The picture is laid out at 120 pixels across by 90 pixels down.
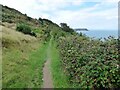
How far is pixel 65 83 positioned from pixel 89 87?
3613mm

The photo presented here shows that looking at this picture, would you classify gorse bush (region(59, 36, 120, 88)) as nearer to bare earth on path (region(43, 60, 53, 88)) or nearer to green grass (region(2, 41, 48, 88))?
bare earth on path (region(43, 60, 53, 88))

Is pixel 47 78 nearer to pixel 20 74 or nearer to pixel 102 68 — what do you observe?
pixel 20 74

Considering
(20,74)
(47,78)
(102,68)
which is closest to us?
(102,68)


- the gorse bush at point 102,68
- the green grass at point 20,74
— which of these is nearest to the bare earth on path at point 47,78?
the green grass at point 20,74

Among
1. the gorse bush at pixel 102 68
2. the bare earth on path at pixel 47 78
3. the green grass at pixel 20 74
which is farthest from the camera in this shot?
the bare earth on path at pixel 47 78

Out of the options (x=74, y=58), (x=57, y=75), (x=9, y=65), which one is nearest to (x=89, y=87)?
(x=74, y=58)

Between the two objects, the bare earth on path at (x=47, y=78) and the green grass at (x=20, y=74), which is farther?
the bare earth on path at (x=47, y=78)

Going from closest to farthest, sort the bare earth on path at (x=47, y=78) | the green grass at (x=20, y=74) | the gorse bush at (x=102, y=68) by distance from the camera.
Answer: the gorse bush at (x=102, y=68) < the green grass at (x=20, y=74) < the bare earth on path at (x=47, y=78)

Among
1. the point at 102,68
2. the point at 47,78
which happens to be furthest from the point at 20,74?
the point at 102,68

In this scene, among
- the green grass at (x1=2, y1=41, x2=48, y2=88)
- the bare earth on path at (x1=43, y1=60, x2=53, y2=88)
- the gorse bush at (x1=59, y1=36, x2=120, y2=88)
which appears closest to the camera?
the gorse bush at (x1=59, y1=36, x2=120, y2=88)

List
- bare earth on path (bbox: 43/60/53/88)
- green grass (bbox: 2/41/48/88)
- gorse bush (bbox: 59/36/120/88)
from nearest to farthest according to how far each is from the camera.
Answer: gorse bush (bbox: 59/36/120/88) < green grass (bbox: 2/41/48/88) < bare earth on path (bbox: 43/60/53/88)

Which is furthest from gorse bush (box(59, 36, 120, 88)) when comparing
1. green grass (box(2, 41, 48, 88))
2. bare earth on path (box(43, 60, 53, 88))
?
green grass (box(2, 41, 48, 88))

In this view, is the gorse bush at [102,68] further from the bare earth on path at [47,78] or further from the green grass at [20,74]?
the green grass at [20,74]

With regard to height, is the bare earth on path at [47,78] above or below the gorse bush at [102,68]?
below
